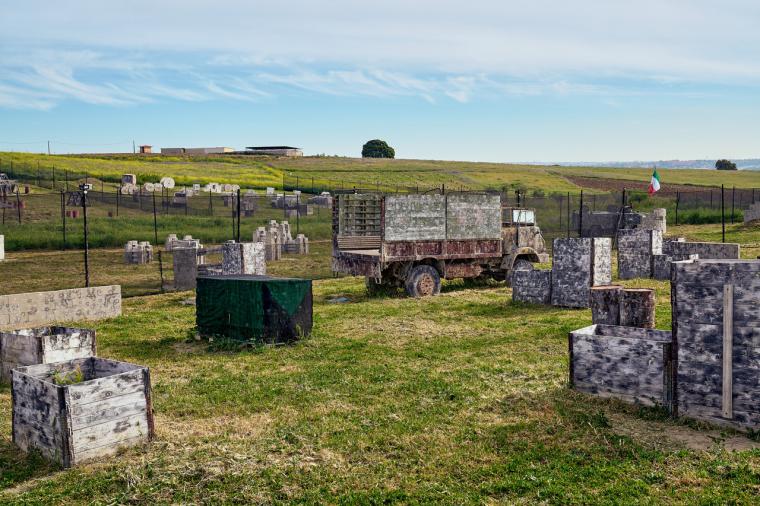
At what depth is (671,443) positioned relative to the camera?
26.6ft

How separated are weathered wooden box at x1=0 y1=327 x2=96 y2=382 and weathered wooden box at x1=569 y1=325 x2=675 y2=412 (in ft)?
24.2

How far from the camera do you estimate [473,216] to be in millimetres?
20328

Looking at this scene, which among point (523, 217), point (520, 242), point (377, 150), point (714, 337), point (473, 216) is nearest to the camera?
point (714, 337)

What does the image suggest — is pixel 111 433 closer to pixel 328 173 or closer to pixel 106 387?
pixel 106 387

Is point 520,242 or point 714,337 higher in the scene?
point 520,242

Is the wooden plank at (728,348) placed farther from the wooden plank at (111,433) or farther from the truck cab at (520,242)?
the truck cab at (520,242)

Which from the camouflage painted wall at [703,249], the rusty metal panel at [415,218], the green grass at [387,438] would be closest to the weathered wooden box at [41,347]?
the green grass at [387,438]

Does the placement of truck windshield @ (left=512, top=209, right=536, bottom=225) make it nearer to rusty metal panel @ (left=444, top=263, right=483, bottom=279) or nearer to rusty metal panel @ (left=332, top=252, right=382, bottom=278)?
rusty metal panel @ (left=444, top=263, right=483, bottom=279)

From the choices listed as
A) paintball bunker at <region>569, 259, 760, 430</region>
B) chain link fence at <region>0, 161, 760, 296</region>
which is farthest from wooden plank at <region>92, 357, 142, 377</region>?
chain link fence at <region>0, 161, 760, 296</region>

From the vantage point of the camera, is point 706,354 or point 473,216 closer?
point 706,354

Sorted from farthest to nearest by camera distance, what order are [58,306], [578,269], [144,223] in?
[144,223] → [578,269] → [58,306]

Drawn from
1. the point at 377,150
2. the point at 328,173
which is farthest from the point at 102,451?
the point at 377,150

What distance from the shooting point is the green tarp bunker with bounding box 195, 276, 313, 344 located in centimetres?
1366

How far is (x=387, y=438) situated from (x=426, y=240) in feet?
37.9
